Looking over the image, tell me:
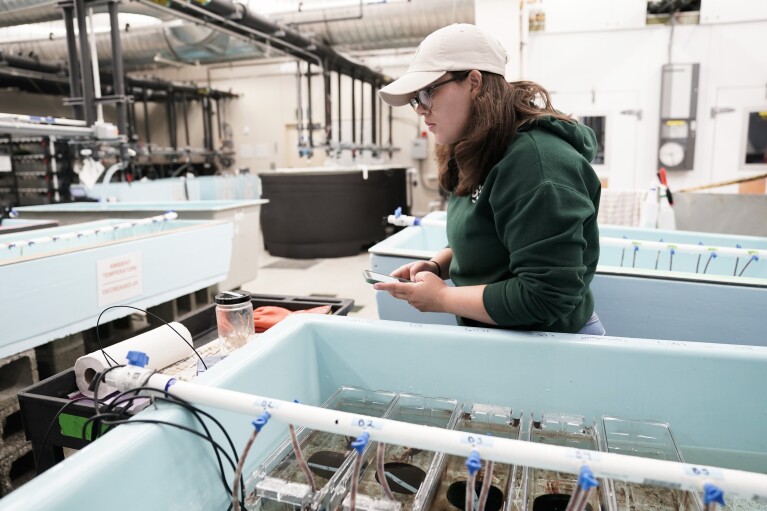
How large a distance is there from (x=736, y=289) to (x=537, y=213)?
1.07 metres

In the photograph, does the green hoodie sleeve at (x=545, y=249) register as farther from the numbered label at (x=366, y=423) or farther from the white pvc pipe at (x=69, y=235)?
the white pvc pipe at (x=69, y=235)

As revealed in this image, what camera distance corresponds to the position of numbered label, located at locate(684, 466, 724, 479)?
1.75 ft

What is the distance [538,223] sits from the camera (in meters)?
0.83

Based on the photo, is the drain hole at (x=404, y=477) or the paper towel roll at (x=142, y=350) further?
the paper towel roll at (x=142, y=350)

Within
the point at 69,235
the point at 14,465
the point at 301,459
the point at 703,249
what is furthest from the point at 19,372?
the point at 703,249

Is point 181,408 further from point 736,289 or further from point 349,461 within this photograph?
point 736,289

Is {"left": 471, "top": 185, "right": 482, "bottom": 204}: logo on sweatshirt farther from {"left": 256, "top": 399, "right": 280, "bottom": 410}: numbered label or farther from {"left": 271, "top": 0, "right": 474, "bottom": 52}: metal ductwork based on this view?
{"left": 271, "top": 0, "right": 474, "bottom": 52}: metal ductwork

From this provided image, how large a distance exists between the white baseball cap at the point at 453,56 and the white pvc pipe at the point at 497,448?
1.99 feet

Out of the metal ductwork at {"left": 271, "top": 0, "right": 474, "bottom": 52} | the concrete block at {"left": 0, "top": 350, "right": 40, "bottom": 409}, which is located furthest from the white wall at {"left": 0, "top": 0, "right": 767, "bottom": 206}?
the concrete block at {"left": 0, "top": 350, "right": 40, "bottom": 409}

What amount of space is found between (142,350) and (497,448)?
88 centimetres

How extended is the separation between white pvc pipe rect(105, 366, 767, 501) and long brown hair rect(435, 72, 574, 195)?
0.53 metres

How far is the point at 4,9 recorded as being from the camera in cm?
330

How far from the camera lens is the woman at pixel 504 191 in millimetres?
838

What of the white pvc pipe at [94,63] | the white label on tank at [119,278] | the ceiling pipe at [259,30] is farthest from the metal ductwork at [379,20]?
the white label on tank at [119,278]
